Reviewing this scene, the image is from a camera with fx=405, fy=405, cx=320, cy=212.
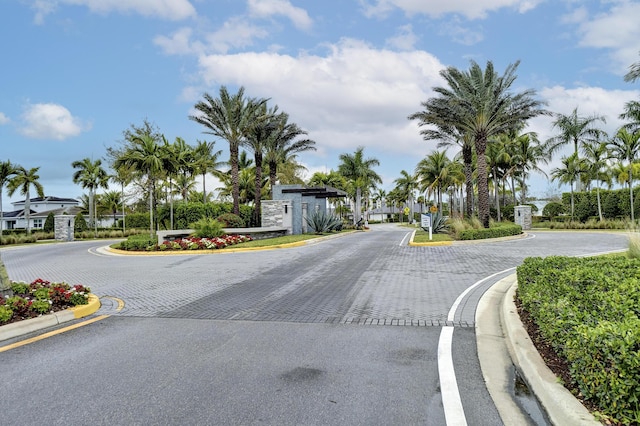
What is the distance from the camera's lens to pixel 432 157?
46.9m

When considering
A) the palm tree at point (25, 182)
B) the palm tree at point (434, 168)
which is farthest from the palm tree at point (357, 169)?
the palm tree at point (25, 182)

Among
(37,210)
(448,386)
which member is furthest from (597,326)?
(37,210)

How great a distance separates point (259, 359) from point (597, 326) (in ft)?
10.7

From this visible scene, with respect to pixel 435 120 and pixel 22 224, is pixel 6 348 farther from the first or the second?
pixel 22 224

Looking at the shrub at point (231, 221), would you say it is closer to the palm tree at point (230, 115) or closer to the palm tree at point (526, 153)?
the palm tree at point (230, 115)

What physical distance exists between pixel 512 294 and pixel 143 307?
667cm

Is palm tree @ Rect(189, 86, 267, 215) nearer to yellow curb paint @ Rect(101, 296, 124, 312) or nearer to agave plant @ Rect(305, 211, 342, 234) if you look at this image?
agave plant @ Rect(305, 211, 342, 234)

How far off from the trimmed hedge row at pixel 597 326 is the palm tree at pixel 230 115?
2664 centimetres

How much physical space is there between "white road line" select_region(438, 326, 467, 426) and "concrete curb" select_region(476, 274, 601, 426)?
1.03 ft

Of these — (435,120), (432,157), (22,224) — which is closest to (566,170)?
(432,157)

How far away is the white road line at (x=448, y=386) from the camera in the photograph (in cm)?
320

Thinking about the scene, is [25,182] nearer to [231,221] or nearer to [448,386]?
[231,221]

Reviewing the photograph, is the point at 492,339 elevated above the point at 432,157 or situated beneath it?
situated beneath

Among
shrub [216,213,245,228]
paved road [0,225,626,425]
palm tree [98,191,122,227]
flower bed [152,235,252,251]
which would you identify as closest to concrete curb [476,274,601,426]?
paved road [0,225,626,425]
